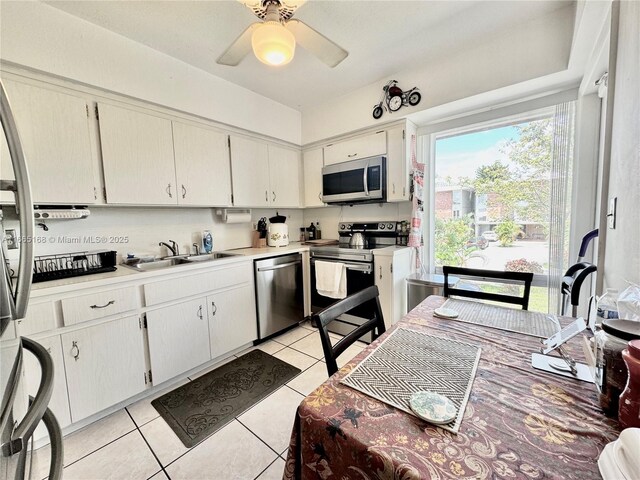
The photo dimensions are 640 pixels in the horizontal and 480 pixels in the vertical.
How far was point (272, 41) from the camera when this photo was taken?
131 centimetres

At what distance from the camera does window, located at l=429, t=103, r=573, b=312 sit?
82.6 inches

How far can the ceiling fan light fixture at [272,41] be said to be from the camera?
1.30m

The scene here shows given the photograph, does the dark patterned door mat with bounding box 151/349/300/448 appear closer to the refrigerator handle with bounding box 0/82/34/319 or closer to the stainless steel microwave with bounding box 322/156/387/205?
the refrigerator handle with bounding box 0/82/34/319

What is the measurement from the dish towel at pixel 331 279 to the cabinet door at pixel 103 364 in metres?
1.62

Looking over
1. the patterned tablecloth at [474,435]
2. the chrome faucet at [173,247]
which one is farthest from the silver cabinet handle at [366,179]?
the patterned tablecloth at [474,435]

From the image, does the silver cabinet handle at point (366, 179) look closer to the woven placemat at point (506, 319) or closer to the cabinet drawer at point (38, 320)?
the woven placemat at point (506, 319)

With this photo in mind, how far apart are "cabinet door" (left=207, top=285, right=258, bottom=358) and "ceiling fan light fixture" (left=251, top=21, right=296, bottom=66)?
1.79 meters

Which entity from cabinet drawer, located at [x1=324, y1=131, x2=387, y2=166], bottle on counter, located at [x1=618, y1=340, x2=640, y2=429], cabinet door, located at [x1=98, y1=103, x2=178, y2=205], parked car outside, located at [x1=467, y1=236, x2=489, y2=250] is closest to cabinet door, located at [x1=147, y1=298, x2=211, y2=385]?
cabinet door, located at [x1=98, y1=103, x2=178, y2=205]

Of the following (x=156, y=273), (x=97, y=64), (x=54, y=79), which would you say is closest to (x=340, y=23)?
(x=97, y=64)

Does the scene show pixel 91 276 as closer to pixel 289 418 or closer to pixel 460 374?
pixel 289 418

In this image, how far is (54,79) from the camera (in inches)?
66.3

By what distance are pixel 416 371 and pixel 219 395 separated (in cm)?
161

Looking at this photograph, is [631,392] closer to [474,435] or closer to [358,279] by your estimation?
[474,435]

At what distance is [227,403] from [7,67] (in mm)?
2498
